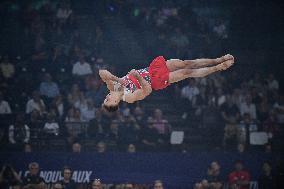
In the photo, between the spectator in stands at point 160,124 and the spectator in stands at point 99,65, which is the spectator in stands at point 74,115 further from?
the spectator in stands at point 99,65

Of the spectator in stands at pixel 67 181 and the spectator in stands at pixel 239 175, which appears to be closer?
the spectator in stands at pixel 67 181

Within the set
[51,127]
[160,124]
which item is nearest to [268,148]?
[160,124]

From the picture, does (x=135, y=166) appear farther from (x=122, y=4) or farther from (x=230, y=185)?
(x=122, y=4)

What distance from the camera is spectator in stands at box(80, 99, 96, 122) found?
16.6m

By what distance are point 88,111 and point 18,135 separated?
2215 mm

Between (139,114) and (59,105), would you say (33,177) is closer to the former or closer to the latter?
(59,105)

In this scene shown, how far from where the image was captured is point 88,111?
1664cm

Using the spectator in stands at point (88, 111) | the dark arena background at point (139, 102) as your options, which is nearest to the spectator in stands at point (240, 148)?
→ the dark arena background at point (139, 102)

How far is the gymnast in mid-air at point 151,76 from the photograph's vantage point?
10.5 m

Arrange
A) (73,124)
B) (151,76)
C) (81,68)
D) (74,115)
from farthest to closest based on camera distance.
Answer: (81,68) → (74,115) → (73,124) → (151,76)

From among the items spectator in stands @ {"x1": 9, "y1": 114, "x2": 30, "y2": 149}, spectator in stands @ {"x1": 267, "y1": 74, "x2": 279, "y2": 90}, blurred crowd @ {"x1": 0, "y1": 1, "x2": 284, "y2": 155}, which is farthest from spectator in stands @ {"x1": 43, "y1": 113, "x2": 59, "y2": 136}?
spectator in stands @ {"x1": 267, "y1": 74, "x2": 279, "y2": 90}

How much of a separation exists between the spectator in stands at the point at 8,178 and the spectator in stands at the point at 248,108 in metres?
6.67

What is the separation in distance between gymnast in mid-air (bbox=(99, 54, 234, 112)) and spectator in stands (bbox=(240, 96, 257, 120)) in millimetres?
5300

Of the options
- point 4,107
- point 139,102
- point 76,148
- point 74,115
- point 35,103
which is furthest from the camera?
point 139,102
